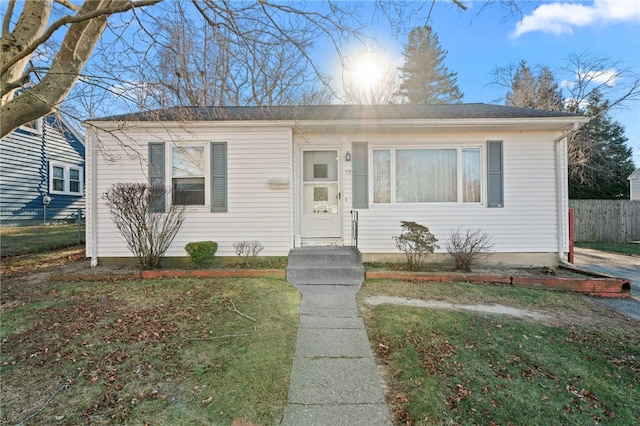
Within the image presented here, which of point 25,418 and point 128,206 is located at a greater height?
point 128,206

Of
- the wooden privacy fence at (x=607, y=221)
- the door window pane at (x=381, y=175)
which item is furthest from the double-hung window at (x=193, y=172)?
the wooden privacy fence at (x=607, y=221)

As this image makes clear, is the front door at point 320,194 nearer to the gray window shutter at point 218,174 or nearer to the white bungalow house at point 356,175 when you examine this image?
the white bungalow house at point 356,175

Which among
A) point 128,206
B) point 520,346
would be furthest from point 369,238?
point 128,206

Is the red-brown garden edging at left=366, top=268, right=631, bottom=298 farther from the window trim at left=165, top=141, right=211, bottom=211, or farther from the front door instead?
the window trim at left=165, top=141, right=211, bottom=211

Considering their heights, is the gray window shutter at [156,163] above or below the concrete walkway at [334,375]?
above

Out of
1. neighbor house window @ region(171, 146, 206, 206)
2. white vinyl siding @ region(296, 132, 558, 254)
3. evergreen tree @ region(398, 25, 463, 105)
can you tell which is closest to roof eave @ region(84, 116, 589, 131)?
white vinyl siding @ region(296, 132, 558, 254)

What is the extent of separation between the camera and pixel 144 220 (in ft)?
18.0

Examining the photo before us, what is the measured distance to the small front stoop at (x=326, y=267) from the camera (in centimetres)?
525

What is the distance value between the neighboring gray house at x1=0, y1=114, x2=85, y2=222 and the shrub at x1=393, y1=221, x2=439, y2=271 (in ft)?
36.9

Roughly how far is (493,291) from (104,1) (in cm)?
865

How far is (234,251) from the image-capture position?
6352 millimetres

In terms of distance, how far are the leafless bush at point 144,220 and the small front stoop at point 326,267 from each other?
8.56ft

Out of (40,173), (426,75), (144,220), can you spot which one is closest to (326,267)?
(144,220)

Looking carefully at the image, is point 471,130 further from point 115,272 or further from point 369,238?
point 115,272
